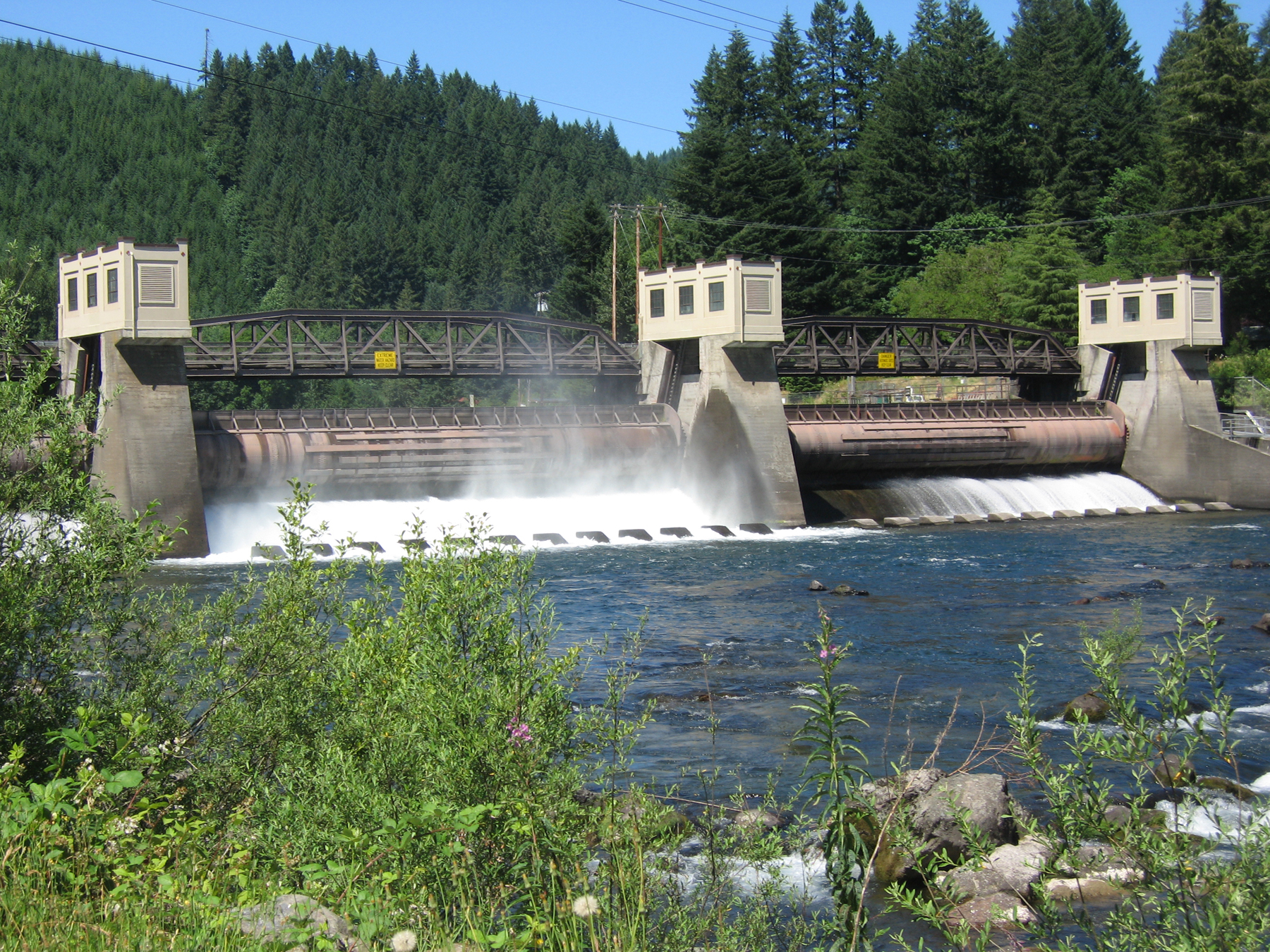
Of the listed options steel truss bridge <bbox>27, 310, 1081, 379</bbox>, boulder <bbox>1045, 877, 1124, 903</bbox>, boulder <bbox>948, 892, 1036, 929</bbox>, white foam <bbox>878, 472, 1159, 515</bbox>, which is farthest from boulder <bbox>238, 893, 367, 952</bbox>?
white foam <bbox>878, 472, 1159, 515</bbox>

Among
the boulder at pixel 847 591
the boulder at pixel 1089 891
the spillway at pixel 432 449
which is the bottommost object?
the boulder at pixel 1089 891

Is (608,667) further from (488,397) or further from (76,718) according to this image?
(488,397)

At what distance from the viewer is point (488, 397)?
326 feet

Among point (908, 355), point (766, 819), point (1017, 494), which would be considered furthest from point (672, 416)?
point (766, 819)

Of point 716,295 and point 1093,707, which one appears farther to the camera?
point 716,295

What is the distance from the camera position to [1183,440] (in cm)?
4331

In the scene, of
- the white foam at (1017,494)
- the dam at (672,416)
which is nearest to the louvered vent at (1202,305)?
the dam at (672,416)

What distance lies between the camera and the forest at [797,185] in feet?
200

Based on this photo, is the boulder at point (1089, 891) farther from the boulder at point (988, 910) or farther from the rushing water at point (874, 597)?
the rushing water at point (874, 597)

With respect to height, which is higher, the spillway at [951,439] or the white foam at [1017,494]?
the spillway at [951,439]

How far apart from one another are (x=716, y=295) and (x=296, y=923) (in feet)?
110

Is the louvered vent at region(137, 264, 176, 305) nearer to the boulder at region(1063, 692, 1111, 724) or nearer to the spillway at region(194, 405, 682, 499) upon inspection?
the spillway at region(194, 405, 682, 499)

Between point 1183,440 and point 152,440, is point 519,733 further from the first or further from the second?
point 1183,440

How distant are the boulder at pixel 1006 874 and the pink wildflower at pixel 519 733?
13.1ft
